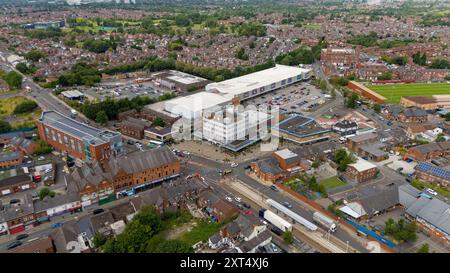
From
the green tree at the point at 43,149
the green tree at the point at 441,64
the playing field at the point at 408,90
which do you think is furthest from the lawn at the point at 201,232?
the green tree at the point at 441,64

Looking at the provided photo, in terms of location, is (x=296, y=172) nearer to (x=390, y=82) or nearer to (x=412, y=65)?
(x=390, y=82)

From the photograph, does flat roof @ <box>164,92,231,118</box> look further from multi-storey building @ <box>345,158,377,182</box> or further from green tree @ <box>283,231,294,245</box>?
green tree @ <box>283,231,294,245</box>

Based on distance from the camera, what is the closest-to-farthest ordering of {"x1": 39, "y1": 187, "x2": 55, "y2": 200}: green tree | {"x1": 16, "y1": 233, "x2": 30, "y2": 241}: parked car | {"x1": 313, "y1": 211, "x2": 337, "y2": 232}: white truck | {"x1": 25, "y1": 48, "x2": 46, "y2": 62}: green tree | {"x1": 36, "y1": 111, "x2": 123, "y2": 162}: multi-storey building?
{"x1": 16, "y1": 233, "x2": 30, "y2": 241}: parked car
{"x1": 313, "y1": 211, "x2": 337, "y2": 232}: white truck
{"x1": 39, "y1": 187, "x2": 55, "y2": 200}: green tree
{"x1": 36, "y1": 111, "x2": 123, "y2": 162}: multi-storey building
{"x1": 25, "y1": 48, "x2": 46, "y2": 62}: green tree

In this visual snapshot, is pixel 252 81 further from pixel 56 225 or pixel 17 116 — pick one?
pixel 56 225

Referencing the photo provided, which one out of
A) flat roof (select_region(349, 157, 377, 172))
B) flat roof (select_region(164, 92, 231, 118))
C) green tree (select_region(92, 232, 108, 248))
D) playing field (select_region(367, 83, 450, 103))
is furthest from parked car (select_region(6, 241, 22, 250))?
playing field (select_region(367, 83, 450, 103))

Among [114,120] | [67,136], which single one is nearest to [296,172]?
[67,136]

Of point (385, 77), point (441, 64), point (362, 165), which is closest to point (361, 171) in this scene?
point (362, 165)
